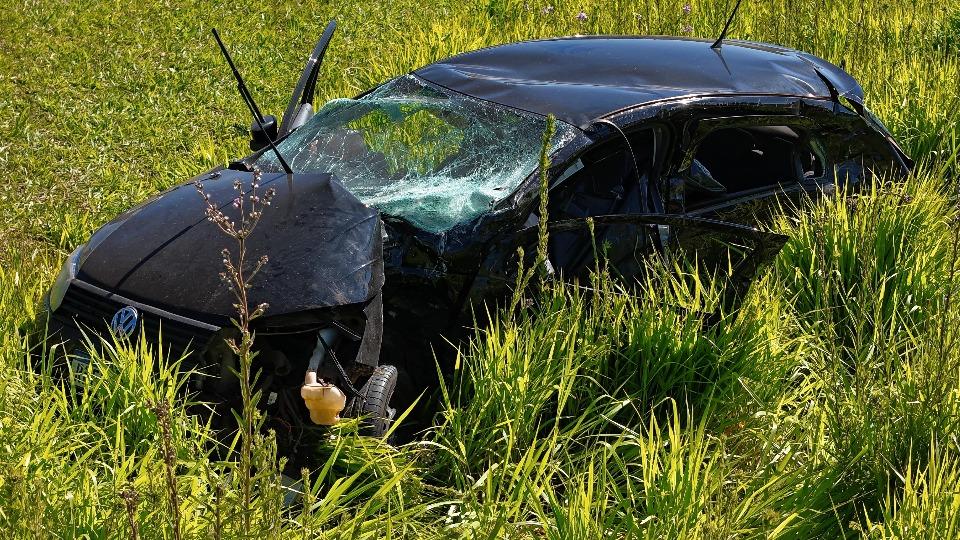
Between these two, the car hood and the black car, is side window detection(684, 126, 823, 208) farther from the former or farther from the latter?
the car hood

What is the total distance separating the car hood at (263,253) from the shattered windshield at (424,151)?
244mm

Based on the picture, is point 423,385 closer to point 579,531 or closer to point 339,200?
point 339,200

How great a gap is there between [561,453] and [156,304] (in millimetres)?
1401

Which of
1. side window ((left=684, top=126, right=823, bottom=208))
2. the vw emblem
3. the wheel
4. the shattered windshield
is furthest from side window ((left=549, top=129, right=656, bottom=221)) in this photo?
the vw emblem

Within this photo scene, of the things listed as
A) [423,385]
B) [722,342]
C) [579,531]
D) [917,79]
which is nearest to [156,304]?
[423,385]

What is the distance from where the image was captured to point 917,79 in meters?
6.65

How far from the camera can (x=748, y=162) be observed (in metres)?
4.64

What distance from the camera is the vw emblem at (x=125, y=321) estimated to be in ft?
11.7

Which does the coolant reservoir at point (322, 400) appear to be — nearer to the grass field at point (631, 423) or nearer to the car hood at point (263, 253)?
the grass field at point (631, 423)

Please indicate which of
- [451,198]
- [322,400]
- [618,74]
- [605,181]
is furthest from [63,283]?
[618,74]

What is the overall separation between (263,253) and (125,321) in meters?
0.49

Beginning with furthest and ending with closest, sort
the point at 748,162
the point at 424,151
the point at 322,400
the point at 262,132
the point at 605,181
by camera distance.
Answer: the point at 262,132 < the point at 748,162 < the point at 424,151 < the point at 605,181 < the point at 322,400

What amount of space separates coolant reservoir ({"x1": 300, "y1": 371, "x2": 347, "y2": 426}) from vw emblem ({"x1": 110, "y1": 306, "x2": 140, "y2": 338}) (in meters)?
0.60

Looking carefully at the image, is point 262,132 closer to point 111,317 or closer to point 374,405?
point 111,317
